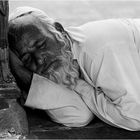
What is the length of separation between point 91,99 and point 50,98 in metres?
0.33

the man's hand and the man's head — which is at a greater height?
the man's head

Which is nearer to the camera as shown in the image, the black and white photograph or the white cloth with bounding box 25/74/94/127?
the black and white photograph

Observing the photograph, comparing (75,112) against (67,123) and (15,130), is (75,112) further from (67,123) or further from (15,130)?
(15,130)

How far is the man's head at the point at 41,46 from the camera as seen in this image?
355 centimetres

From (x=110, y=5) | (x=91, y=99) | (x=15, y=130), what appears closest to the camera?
(x=15, y=130)

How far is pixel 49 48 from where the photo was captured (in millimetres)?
3594

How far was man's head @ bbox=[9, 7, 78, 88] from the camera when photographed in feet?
11.7

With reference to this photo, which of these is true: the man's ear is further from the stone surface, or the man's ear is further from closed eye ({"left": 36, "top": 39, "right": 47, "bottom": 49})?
the stone surface

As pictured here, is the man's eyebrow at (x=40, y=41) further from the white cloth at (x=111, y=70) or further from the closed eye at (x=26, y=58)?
the white cloth at (x=111, y=70)

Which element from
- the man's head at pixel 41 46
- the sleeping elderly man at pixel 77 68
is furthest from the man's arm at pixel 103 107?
the man's head at pixel 41 46

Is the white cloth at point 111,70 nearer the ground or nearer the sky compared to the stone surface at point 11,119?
nearer the sky

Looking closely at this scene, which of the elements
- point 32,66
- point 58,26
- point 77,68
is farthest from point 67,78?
point 58,26

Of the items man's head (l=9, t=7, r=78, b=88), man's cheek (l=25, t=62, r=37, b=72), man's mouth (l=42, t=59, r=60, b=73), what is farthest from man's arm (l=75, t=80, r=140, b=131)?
man's cheek (l=25, t=62, r=37, b=72)

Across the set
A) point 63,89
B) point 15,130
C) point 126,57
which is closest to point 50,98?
point 63,89
